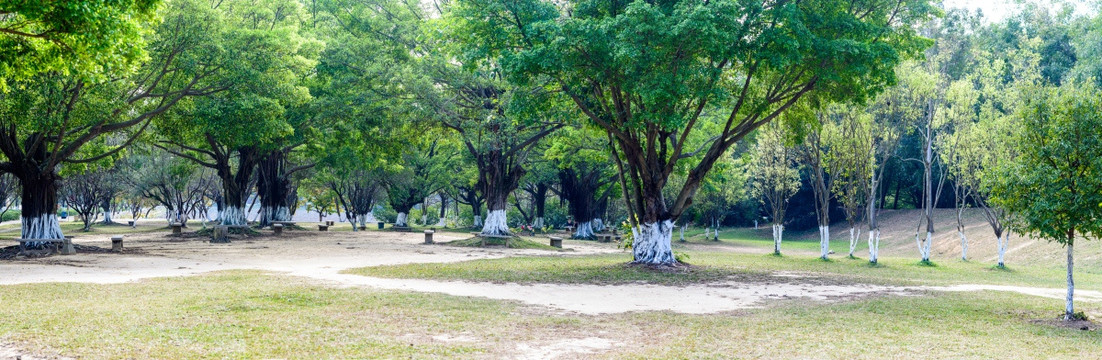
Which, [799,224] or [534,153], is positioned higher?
[534,153]

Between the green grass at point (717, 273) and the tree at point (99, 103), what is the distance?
28.5ft

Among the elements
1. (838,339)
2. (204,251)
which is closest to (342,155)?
(204,251)

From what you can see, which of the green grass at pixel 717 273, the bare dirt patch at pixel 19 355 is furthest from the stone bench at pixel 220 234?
the bare dirt patch at pixel 19 355

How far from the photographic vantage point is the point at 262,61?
2342 centimetres

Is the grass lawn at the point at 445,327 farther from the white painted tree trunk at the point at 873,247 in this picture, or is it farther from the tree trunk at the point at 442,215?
the tree trunk at the point at 442,215

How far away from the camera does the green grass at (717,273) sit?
17.0m

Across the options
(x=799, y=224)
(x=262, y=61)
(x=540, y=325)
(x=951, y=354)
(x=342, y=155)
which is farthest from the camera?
(x=799, y=224)

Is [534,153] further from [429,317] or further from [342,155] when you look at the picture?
[429,317]

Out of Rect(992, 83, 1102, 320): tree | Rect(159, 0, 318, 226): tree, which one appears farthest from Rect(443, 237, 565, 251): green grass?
Rect(992, 83, 1102, 320): tree

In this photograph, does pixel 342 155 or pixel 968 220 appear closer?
pixel 342 155

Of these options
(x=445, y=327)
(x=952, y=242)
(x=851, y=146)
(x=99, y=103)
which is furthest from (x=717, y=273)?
(x=952, y=242)

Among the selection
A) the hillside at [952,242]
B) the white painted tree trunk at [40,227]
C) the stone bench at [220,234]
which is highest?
the white painted tree trunk at [40,227]

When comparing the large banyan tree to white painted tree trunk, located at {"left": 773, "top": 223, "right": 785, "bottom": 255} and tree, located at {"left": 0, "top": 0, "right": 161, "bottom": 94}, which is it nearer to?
tree, located at {"left": 0, "top": 0, "right": 161, "bottom": 94}

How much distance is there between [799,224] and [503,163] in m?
33.3
